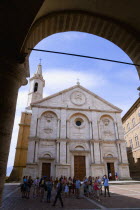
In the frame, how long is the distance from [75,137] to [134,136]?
13834mm

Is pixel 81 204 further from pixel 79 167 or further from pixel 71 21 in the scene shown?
pixel 79 167

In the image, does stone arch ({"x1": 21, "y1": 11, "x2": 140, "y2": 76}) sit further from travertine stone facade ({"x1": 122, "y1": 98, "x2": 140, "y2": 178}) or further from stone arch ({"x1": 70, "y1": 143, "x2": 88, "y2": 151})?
travertine stone facade ({"x1": 122, "y1": 98, "x2": 140, "y2": 178})

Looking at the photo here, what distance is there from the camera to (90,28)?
17.6 ft

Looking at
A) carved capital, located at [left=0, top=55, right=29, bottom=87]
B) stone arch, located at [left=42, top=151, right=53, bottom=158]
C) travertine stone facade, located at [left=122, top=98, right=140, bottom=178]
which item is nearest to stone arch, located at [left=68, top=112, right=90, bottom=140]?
stone arch, located at [left=42, top=151, right=53, bottom=158]

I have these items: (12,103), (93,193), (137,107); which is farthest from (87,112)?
(12,103)

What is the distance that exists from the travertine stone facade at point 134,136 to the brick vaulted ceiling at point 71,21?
27.4 m

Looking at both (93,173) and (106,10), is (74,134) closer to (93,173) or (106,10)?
(93,173)

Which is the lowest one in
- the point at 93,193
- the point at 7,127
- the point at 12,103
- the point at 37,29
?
the point at 93,193

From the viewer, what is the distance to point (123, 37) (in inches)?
204

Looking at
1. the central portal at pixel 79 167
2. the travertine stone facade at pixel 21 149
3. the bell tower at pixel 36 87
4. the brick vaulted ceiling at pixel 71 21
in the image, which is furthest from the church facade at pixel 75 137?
the brick vaulted ceiling at pixel 71 21

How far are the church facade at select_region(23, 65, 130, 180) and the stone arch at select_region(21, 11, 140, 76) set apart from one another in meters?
22.6

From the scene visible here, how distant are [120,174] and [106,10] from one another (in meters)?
26.6

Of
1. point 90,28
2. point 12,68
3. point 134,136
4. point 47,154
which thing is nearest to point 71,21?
point 90,28

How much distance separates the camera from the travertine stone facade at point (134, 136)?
31.4 m
